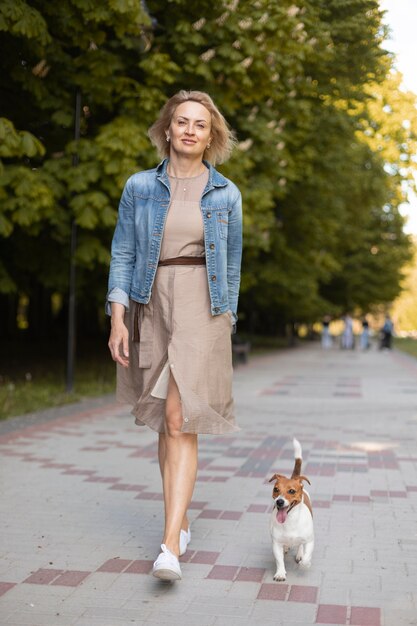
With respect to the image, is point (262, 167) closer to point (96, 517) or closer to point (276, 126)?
point (276, 126)

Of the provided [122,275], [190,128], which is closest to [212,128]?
[190,128]

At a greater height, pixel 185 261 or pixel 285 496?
pixel 185 261

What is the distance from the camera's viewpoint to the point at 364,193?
34.9 meters

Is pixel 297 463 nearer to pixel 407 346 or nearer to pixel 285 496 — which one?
pixel 285 496

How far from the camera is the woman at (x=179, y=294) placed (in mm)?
4809

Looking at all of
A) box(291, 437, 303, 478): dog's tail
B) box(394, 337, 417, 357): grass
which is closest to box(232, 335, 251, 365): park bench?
box(394, 337, 417, 357): grass

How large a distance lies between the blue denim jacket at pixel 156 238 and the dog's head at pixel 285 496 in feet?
2.94

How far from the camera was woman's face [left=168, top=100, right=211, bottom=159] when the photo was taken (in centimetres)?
489

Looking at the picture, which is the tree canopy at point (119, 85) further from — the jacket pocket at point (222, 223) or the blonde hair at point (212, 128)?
the jacket pocket at point (222, 223)

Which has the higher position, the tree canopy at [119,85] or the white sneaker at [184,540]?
the tree canopy at [119,85]

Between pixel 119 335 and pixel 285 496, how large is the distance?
3.72 ft

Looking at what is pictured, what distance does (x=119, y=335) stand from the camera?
4871mm

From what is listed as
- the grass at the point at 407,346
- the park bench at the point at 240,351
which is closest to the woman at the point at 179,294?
the park bench at the point at 240,351

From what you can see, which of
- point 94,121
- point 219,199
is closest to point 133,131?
point 94,121
